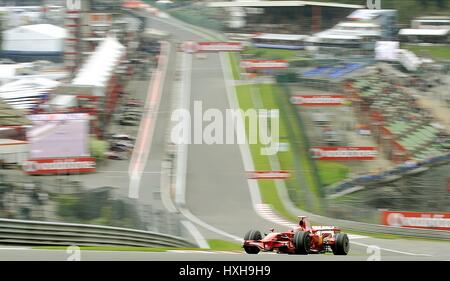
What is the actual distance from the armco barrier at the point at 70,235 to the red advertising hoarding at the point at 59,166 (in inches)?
329

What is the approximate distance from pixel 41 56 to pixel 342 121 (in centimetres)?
1168

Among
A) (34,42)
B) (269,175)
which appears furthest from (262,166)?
(34,42)

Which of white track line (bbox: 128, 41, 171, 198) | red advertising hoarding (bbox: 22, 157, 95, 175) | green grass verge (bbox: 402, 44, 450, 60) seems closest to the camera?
red advertising hoarding (bbox: 22, 157, 95, 175)

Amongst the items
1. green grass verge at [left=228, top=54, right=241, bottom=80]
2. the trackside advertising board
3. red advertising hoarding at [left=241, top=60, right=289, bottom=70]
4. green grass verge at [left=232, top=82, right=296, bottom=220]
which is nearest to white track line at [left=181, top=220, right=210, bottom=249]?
green grass verge at [left=232, top=82, right=296, bottom=220]

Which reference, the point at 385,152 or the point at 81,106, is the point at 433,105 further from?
the point at 81,106

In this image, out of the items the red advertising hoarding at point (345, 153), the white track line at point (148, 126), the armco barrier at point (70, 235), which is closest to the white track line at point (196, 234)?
the armco barrier at point (70, 235)

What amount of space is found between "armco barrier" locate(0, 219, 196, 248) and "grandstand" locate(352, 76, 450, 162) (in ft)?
44.7

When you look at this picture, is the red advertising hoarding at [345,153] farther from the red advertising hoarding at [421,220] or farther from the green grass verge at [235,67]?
the green grass verge at [235,67]

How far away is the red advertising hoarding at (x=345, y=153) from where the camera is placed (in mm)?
25688

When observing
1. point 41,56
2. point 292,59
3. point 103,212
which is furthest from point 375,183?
point 41,56

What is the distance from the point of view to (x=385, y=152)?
26.5 m

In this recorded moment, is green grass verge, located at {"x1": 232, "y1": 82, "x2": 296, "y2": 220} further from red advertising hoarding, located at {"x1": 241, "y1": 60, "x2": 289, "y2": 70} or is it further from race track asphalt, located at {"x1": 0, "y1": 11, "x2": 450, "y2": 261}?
red advertising hoarding, located at {"x1": 241, "y1": 60, "x2": 289, "y2": 70}

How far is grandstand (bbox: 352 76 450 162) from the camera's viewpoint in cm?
2705
